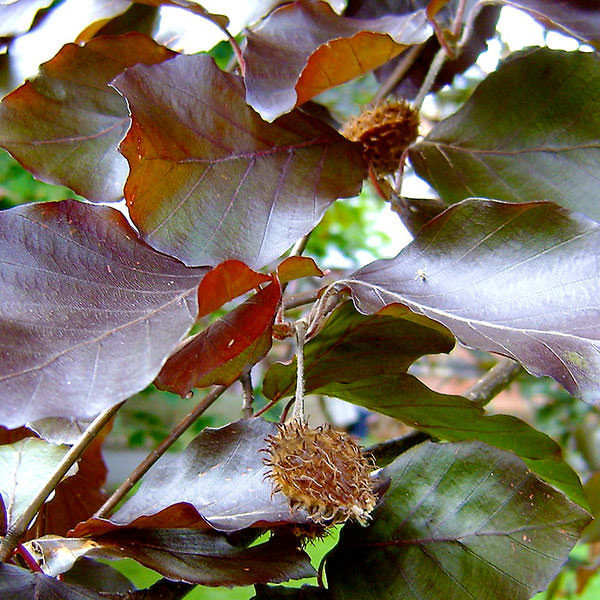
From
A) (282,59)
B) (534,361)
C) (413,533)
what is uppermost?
(282,59)

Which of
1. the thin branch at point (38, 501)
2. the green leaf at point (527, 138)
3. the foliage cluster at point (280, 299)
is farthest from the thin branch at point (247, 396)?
the green leaf at point (527, 138)

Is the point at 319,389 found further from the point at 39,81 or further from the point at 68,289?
the point at 39,81

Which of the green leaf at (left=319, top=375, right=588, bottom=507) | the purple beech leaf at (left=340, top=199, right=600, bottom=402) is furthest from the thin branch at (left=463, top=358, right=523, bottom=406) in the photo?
the purple beech leaf at (left=340, top=199, right=600, bottom=402)

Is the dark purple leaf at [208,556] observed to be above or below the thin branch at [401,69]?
below

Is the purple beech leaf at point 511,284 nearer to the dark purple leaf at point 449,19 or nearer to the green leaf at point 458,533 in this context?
the green leaf at point 458,533

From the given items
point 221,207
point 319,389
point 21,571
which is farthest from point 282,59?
point 21,571

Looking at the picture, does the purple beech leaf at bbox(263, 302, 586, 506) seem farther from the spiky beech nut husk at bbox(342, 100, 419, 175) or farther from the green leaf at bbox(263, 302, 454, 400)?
the spiky beech nut husk at bbox(342, 100, 419, 175)

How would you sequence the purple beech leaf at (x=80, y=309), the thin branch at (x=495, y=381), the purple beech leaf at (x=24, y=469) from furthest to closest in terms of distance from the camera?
the thin branch at (x=495, y=381) → the purple beech leaf at (x=24, y=469) → the purple beech leaf at (x=80, y=309)
